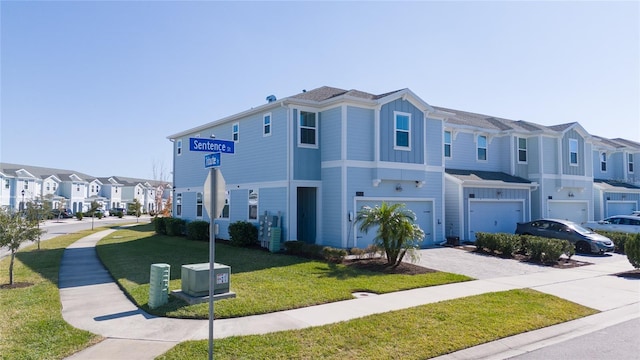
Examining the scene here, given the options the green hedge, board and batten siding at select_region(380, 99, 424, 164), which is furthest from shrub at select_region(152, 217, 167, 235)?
the green hedge

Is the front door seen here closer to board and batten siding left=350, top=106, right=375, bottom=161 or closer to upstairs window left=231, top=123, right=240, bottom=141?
board and batten siding left=350, top=106, right=375, bottom=161

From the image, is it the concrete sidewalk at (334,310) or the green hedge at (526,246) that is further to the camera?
the green hedge at (526,246)

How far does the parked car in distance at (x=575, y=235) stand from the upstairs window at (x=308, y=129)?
38.3 feet

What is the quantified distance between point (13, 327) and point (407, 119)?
1536 centimetres

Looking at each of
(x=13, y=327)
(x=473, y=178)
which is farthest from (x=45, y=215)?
(x=473, y=178)

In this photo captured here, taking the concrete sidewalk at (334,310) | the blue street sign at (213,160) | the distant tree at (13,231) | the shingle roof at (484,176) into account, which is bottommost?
the concrete sidewalk at (334,310)

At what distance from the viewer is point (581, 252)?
59.5ft

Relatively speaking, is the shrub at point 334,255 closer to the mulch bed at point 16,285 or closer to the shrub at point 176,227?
the mulch bed at point 16,285

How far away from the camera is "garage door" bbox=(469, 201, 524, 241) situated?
839 inches

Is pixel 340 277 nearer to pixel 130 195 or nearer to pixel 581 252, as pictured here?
pixel 581 252

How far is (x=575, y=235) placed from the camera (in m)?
18.4

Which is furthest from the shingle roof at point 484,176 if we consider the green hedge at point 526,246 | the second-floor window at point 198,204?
the second-floor window at point 198,204

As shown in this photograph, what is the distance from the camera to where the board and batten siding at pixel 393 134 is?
17562 mm

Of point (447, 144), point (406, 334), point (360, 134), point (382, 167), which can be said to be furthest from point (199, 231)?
point (406, 334)
